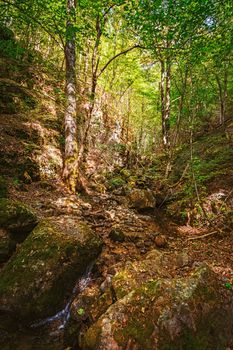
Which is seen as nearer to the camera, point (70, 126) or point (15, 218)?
point (15, 218)

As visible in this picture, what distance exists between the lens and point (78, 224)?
4.62 metres

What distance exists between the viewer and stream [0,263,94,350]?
118 inches

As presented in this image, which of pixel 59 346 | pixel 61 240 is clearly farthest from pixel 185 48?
pixel 59 346

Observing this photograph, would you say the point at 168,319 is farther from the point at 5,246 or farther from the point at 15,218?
the point at 15,218

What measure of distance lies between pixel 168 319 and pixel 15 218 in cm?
327

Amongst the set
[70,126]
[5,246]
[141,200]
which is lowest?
[5,246]

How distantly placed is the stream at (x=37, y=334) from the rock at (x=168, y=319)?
0.62 metres

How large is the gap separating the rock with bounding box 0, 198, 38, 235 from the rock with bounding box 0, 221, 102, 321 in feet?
1.40

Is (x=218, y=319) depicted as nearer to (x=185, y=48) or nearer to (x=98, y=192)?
(x=98, y=192)

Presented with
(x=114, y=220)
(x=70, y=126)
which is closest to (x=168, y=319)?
(x=114, y=220)

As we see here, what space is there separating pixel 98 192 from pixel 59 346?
6121 millimetres

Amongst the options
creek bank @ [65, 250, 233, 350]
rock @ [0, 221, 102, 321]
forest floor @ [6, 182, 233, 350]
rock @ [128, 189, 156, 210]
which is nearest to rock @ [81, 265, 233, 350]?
creek bank @ [65, 250, 233, 350]

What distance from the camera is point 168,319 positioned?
2623 millimetres

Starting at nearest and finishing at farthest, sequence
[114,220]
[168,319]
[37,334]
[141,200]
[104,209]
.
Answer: [168,319] → [37,334] → [114,220] → [104,209] → [141,200]
